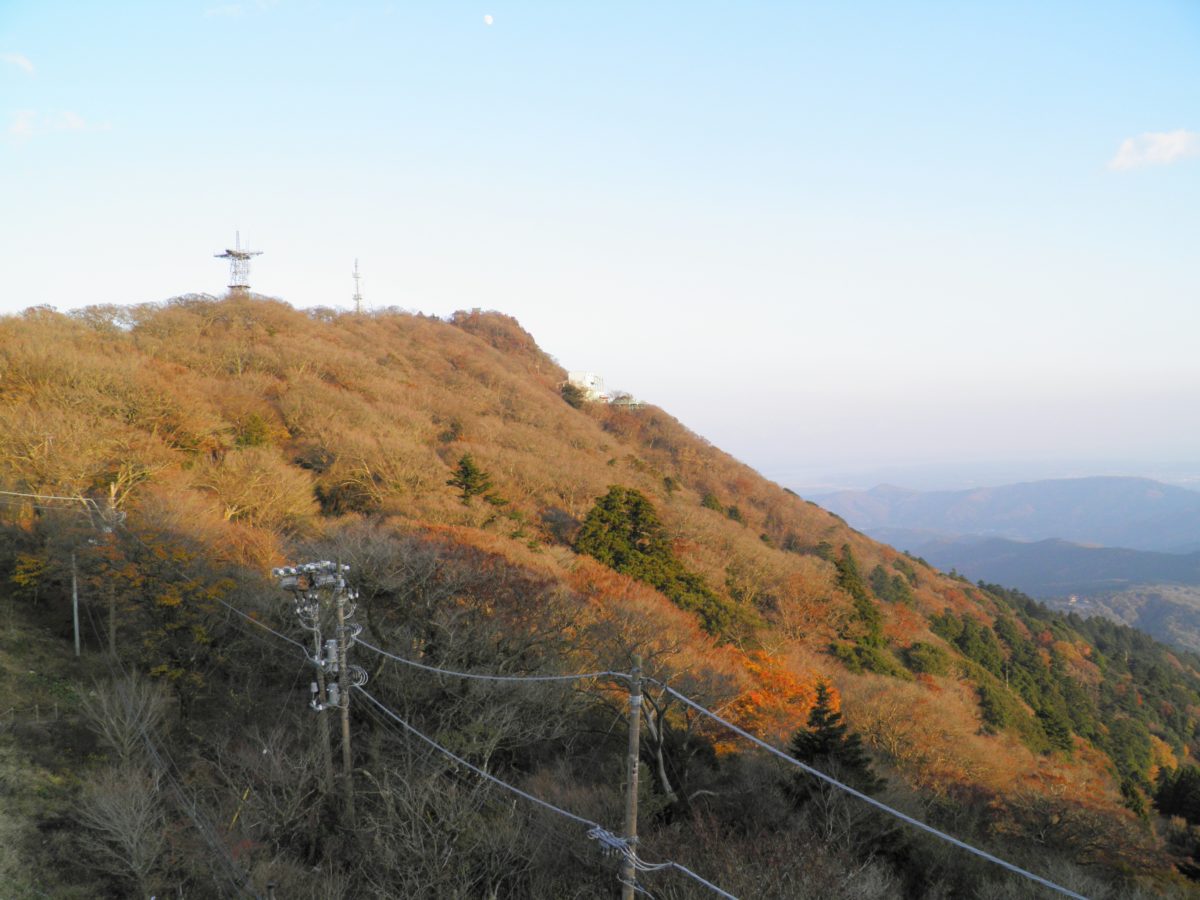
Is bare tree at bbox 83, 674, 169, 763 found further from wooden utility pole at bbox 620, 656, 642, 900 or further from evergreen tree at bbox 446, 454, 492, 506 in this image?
evergreen tree at bbox 446, 454, 492, 506

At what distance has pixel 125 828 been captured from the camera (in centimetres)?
1084

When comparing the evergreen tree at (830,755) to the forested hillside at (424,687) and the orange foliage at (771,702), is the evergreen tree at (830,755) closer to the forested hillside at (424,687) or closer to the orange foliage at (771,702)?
the forested hillside at (424,687)

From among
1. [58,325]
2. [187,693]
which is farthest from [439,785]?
[58,325]

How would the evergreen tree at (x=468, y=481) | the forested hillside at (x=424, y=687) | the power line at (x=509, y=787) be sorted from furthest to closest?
the evergreen tree at (x=468, y=481), the forested hillside at (x=424, y=687), the power line at (x=509, y=787)

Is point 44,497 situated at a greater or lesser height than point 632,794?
greater

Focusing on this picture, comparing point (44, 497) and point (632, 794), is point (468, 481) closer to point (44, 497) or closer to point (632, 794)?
point (44, 497)

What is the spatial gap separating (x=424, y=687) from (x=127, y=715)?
20.2 ft

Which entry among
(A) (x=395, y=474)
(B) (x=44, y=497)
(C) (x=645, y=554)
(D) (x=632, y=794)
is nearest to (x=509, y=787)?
(D) (x=632, y=794)

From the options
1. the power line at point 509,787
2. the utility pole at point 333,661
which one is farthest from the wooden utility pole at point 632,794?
the utility pole at point 333,661

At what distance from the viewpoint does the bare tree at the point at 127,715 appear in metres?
13.3

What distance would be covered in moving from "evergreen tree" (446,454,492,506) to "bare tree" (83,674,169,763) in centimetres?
1945

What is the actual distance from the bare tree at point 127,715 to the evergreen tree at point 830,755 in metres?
14.5

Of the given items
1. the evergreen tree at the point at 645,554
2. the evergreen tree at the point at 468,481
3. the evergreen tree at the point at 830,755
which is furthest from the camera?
the evergreen tree at the point at 645,554

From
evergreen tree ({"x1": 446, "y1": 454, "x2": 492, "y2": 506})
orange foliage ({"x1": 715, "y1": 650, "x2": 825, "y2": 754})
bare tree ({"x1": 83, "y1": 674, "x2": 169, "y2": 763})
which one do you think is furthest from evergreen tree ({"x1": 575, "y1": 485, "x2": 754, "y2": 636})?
bare tree ({"x1": 83, "y1": 674, "x2": 169, "y2": 763})
